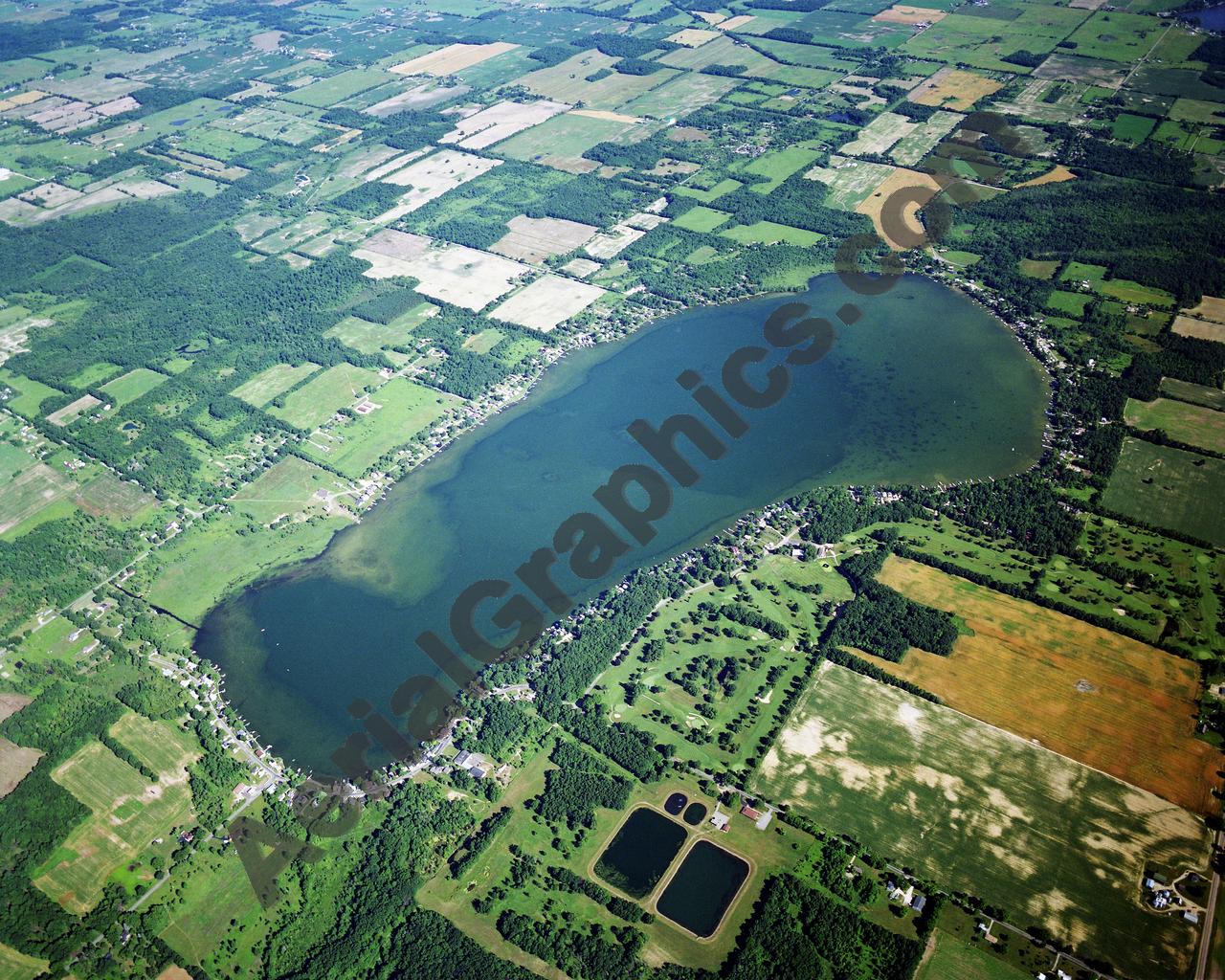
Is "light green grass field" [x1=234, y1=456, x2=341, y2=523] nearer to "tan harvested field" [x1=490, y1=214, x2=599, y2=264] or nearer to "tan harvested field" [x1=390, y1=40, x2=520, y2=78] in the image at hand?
"tan harvested field" [x1=490, y1=214, x2=599, y2=264]

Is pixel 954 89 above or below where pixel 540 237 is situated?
above

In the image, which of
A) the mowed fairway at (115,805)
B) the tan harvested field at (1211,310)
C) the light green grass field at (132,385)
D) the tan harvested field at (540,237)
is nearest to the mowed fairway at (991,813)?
the mowed fairway at (115,805)

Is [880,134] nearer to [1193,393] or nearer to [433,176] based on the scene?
[433,176]

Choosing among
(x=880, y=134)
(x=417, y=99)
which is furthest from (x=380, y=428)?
(x=417, y=99)

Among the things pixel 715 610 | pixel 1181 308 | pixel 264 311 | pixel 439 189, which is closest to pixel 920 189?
pixel 1181 308

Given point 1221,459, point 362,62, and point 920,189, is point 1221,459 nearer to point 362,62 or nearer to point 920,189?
point 920,189

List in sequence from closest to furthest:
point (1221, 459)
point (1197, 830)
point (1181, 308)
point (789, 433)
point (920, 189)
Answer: point (1197, 830) < point (1221, 459) < point (789, 433) < point (1181, 308) < point (920, 189)
